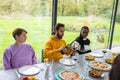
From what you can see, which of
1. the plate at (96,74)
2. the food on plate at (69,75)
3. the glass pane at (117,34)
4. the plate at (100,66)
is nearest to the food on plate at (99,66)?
the plate at (100,66)

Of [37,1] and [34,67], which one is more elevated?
[37,1]

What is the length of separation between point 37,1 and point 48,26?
510mm

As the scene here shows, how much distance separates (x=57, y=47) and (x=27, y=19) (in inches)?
33.8

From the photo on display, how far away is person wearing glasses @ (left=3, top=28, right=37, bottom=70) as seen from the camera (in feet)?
7.02

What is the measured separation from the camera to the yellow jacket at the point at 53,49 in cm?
235

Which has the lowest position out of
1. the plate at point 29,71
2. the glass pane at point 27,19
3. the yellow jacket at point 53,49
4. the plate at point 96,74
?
the plate at point 96,74

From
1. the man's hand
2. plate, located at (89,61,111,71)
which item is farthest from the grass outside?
plate, located at (89,61,111,71)

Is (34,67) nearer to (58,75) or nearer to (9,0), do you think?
(58,75)

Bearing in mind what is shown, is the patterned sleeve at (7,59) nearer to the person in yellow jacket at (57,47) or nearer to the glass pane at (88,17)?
the person in yellow jacket at (57,47)

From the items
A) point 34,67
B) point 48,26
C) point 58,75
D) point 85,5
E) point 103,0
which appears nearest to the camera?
point 58,75

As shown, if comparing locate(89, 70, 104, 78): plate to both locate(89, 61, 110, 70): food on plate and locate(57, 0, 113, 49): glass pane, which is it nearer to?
locate(89, 61, 110, 70): food on plate

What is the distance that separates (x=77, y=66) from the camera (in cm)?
210

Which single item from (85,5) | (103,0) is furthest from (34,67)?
(103,0)

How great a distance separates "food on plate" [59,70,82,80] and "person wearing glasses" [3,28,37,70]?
2.19 ft
